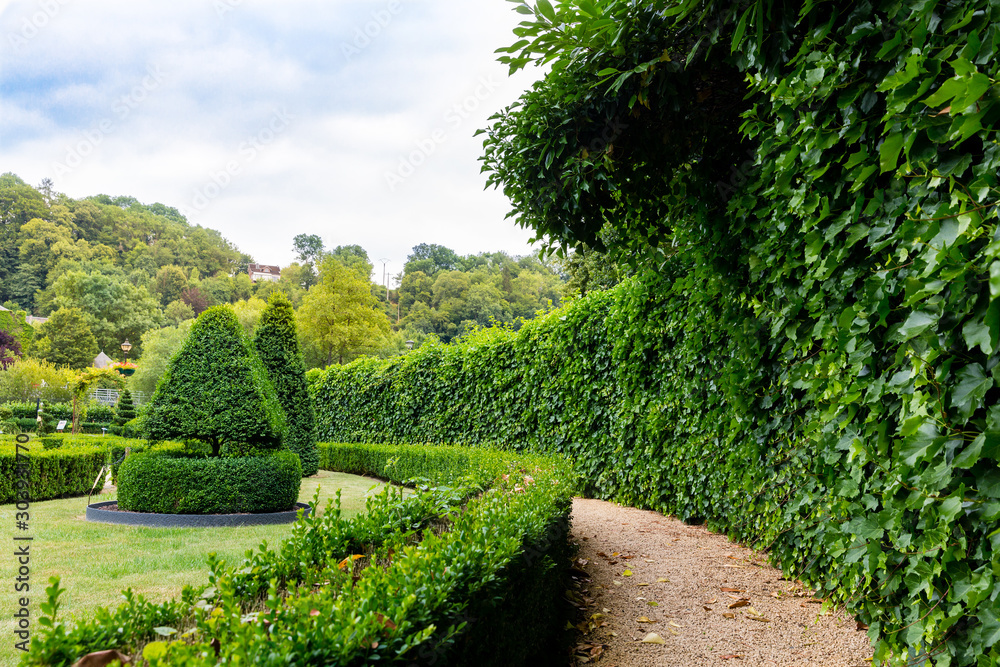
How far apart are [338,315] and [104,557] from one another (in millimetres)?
25947

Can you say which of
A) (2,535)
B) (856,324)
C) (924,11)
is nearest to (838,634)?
(856,324)

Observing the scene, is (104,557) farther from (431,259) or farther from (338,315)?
(431,259)

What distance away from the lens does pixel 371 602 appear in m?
1.60

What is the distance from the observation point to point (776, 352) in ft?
12.5

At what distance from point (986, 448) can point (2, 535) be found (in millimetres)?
10057

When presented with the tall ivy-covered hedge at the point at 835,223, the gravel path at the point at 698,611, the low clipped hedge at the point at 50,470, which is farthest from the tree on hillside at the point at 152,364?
the tall ivy-covered hedge at the point at 835,223

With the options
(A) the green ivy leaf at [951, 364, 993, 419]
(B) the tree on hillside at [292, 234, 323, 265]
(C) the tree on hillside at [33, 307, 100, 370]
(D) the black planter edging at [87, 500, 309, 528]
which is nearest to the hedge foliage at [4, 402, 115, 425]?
(D) the black planter edging at [87, 500, 309, 528]

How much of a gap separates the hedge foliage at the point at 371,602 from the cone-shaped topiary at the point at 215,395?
6.26m

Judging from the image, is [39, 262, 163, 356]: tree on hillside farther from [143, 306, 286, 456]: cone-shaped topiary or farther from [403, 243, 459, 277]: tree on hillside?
[143, 306, 286, 456]: cone-shaped topiary

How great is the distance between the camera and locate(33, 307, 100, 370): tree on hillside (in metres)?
43.8
